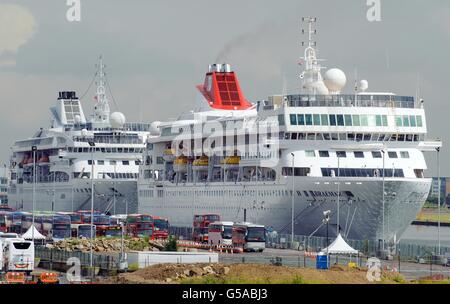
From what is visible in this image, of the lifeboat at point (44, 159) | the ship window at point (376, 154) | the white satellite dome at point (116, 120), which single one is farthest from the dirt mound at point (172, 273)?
the lifeboat at point (44, 159)

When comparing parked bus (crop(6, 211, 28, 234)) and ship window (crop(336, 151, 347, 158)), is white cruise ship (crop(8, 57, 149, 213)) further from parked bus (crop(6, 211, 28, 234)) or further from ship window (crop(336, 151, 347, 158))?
ship window (crop(336, 151, 347, 158))

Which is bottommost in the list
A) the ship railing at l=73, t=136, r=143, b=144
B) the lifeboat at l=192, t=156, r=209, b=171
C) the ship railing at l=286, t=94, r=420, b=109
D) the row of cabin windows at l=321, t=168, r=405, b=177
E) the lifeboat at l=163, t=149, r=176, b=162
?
the row of cabin windows at l=321, t=168, r=405, b=177

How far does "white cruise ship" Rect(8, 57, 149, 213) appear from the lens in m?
122

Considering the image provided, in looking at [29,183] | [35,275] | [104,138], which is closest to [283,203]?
[35,275]

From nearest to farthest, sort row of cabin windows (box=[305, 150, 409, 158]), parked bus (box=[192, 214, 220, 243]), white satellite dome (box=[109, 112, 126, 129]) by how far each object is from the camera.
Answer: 1. row of cabin windows (box=[305, 150, 409, 158])
2. parked bus (box=[192, 214, 220, 243])
3. white satellite dome (box=[109, 112, 126, 129])

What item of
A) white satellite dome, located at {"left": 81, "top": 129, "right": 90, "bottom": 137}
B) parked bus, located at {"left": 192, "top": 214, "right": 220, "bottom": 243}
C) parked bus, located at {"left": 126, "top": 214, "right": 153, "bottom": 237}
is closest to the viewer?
parked bus, located at {"left": 192, "top": 214, "right": 220, "bottom": 243}

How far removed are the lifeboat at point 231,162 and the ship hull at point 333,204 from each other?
4.64 ft

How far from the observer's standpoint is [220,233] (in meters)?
83.0

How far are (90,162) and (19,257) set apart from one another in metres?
66.4

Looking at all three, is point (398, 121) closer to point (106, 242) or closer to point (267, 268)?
point (106, 242)

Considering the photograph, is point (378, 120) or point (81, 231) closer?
point (378, 120)

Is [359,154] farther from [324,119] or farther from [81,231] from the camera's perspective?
[81,231]

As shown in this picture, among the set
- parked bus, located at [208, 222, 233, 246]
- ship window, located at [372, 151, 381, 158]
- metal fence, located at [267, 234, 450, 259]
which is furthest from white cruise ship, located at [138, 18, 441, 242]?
parked bus, located at [208, 222, 233, 246]

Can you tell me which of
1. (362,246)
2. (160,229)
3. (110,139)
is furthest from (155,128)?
(362,246)
